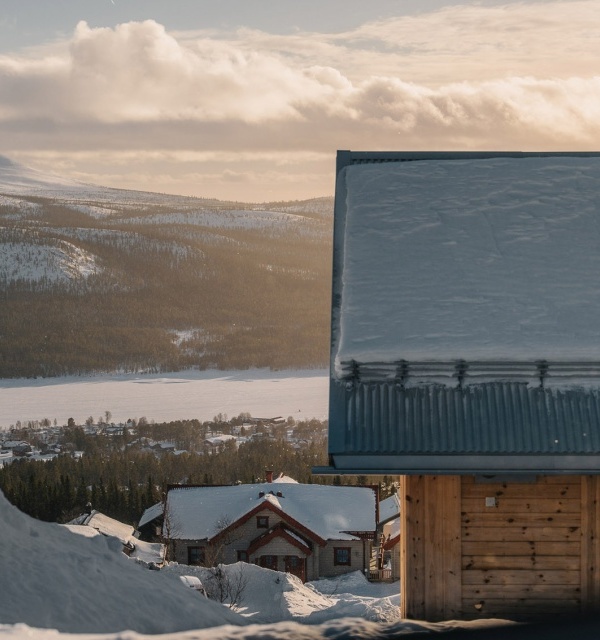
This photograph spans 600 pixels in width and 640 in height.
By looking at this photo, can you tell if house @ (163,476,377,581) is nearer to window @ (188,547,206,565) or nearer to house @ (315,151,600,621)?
window @ (188,547,206,565)

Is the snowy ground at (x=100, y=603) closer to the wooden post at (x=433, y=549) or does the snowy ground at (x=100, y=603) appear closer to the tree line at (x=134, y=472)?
the wooden post at (x=433, y=549)

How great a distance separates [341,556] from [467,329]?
3913cm

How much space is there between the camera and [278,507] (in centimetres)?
5103

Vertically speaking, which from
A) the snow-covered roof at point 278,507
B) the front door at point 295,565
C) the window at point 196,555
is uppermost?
the snow-covered roof at point 278,507

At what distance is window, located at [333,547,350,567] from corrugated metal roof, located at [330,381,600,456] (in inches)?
1531

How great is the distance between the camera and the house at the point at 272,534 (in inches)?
1975

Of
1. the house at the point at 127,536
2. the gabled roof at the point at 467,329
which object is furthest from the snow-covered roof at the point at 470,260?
the house at the point at 127,536

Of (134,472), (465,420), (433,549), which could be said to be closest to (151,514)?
(134,472)

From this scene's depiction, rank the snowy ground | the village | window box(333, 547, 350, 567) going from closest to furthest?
the snowy ground
window box(333, 547, 350, 567)
the village

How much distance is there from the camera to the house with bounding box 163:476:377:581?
1975 inches

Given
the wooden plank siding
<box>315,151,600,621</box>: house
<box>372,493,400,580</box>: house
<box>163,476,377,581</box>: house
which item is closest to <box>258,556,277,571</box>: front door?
<box>163,476,377,581</box>: house

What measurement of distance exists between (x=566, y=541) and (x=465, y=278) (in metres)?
4.08

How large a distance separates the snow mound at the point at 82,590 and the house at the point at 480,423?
2784mm

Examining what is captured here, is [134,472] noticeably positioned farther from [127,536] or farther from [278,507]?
[278,507]
